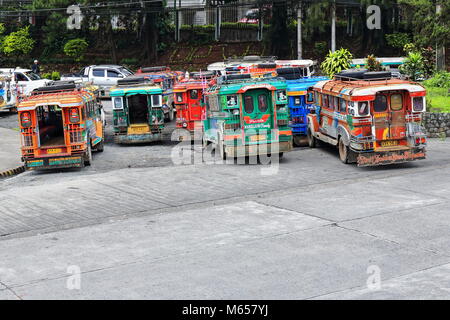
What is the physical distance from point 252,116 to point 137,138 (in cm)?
657

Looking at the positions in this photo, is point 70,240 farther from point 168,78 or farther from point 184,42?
point 184,42

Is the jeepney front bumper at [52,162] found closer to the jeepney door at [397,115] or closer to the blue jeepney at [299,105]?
the blue jeepney at [299,105]

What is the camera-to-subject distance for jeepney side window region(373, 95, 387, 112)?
20094mm

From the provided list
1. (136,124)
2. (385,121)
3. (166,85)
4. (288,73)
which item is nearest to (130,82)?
(136,124)

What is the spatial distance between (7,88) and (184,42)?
2120 cm

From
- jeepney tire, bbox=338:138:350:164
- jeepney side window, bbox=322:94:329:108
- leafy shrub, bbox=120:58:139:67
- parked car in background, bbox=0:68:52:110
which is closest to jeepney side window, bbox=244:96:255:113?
jeepney side window, bbox=322:94:329:108

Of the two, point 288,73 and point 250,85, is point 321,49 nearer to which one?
point 288,73

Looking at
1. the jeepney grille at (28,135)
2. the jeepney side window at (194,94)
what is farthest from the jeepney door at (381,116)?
the jeepney grille at (28,135)

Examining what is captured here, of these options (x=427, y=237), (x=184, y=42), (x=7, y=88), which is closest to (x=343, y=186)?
(x=427, y=237)

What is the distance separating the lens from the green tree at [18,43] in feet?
180

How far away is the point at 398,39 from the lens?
50.6m

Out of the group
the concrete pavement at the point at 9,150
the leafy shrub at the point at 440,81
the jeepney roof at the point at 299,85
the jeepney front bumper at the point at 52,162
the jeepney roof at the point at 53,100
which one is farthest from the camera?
the leafy shrub at the point at 440,81

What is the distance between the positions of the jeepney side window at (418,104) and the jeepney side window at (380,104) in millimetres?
791

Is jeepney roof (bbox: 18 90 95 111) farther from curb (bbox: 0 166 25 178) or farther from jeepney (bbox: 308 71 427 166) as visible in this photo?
jeepney (bbox: 308 71 427 166)
